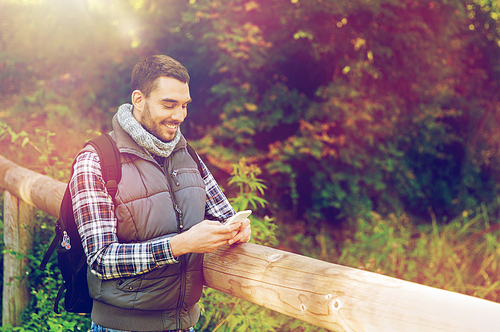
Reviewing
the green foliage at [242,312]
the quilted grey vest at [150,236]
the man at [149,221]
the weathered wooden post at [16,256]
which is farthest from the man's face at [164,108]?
the weathered wooden post at [16,256]

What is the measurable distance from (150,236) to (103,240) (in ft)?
0.55

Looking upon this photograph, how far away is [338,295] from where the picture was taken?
3.87 ft

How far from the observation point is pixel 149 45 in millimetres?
7512

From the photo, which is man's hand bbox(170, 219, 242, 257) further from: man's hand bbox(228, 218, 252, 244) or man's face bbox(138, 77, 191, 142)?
man's face bbox(138, 77, 191, 142)

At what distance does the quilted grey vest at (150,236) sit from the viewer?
4.81 ft

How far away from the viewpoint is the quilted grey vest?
1.47 m

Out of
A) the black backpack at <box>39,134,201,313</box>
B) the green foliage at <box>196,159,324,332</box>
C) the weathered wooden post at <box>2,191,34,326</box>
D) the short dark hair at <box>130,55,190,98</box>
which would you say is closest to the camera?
the black backpack at <box>39,134,201,313</box>

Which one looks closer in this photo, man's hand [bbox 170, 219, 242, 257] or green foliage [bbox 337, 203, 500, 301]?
man's hand [bbox 170, 219, 242, 257]

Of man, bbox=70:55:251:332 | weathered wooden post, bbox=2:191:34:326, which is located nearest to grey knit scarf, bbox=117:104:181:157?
man, bbox=70:55:251:332

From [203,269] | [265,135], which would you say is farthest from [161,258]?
[265,135]

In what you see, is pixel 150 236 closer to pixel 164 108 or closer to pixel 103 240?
pixel 103 240

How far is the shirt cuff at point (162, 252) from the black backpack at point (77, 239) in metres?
0.26

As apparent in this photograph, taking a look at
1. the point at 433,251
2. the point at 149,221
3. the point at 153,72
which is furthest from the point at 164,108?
the point at 433,251

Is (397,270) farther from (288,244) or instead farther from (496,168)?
(496,168)
